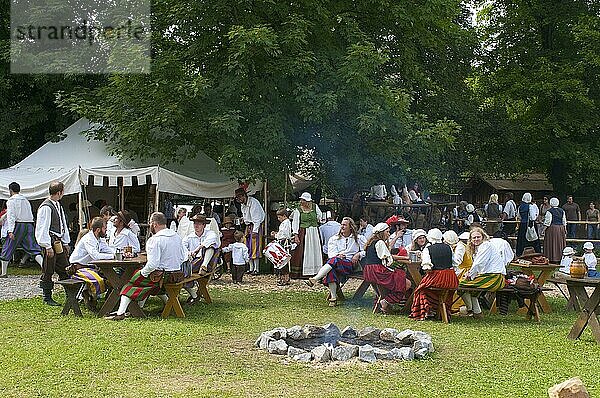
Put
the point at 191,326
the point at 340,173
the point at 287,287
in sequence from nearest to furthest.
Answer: the point at 191,326
the point at 287,287
the point at 340,173

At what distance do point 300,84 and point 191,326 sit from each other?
6839mm

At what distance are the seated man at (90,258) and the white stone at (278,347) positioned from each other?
300cm

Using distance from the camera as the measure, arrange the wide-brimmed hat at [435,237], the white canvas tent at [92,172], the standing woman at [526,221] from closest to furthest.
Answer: the wide-brimmed hat at [435,237] < the white canvas tent at [92,172] < the standing woman at [526,221]

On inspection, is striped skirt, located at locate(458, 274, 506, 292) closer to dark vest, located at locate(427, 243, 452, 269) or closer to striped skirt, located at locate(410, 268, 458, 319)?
striped skirt, located at locate(410, 268, 458, 319)

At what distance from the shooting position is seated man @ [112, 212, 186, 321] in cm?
864

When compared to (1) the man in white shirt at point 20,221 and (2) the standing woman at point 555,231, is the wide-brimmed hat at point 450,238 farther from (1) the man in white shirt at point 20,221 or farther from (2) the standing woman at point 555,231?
(2) the standing woman at point 555,231

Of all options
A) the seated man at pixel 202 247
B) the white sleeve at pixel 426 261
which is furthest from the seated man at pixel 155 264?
the white sleeve at pixel 426 261

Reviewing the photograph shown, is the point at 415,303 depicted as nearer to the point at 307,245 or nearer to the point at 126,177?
the point at 307,245

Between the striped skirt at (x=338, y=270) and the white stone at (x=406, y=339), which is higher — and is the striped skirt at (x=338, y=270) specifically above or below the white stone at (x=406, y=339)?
above

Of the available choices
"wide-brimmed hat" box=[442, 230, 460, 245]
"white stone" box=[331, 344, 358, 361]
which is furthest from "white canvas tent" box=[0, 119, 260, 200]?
"white stone" box=[331, 344, 358, 361]

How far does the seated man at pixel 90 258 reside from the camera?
9.15 metres

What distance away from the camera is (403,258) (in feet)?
32.2

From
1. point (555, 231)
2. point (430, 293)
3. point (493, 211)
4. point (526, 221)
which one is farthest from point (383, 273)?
point (493, 211)

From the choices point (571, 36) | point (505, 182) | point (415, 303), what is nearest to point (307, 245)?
point (415, 303)
